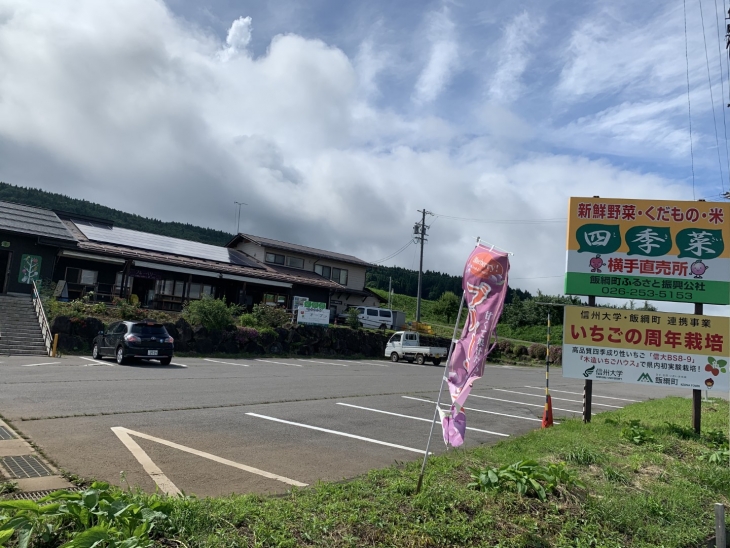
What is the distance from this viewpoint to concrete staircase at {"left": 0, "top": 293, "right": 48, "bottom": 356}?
19.4 metres

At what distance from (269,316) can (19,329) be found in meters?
11.8

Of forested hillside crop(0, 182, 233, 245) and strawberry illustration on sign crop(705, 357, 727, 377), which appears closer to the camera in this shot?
strawberry illustration on sign crop(705, 357, 727, 377)

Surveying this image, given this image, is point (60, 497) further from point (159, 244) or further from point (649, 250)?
point (159, 244)

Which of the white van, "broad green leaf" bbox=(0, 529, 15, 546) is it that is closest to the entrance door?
the white van

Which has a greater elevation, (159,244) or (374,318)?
(159,244)

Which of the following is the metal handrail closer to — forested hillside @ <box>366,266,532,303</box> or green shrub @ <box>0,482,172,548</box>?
green shrub @ <box>0,482,172,548</box>

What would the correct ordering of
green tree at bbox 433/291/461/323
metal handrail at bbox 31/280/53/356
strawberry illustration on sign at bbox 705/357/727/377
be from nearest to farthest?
1. strawberry illustration on sign at bbox 705/357/727/377
2. metal handrail at bbox 31/280/53/356
3. green tree at bbox 433/291/461/323

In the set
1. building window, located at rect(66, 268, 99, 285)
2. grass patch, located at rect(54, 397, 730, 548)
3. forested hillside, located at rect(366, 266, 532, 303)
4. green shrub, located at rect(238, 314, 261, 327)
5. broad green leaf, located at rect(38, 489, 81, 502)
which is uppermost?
forested hillside, located at rect(366, 266, 532, 303)

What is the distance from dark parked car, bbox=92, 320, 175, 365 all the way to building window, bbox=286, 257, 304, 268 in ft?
77.2

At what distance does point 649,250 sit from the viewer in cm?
998

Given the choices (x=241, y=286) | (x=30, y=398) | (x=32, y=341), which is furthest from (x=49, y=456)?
(x=241, y=286)

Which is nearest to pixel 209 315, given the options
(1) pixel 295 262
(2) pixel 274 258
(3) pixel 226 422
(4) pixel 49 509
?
(2) pixel 274 258

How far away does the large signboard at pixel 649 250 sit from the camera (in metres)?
9.77

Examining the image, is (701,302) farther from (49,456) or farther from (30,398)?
(30,398)
